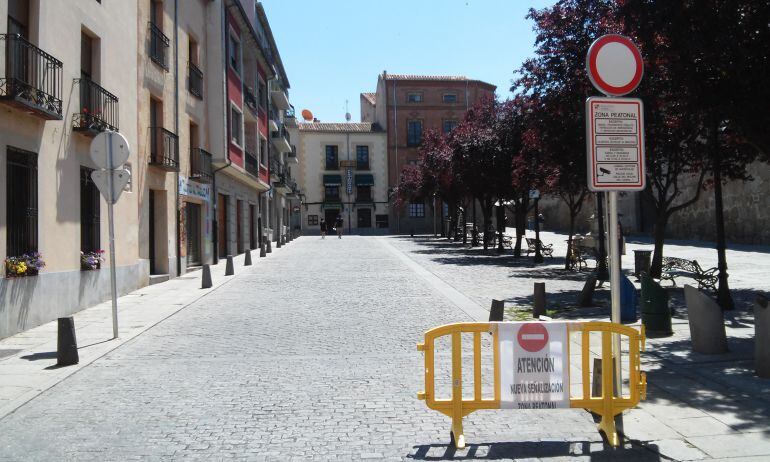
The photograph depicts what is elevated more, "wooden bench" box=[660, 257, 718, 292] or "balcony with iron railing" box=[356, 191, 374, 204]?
"balcony with iron railing" box=[356, 191, 374, 204]

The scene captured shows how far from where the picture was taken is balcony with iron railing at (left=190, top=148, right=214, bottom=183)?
67.2 feet


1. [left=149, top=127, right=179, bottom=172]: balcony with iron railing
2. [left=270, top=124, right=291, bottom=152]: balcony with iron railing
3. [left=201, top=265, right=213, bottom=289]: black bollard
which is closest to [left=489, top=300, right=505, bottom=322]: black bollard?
[left=201, top=265, right=213, bottom=289]: black bollard

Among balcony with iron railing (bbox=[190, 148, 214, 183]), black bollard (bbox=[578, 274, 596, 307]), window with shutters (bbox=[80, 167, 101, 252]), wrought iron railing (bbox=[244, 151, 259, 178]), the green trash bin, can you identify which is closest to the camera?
the green trash bin

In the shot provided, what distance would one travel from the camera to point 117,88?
1356cm

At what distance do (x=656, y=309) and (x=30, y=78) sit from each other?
376 inches

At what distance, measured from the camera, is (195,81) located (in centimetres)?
2067

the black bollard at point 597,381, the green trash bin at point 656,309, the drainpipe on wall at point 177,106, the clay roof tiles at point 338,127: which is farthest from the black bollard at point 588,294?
the clay roof tiles at point 338,127

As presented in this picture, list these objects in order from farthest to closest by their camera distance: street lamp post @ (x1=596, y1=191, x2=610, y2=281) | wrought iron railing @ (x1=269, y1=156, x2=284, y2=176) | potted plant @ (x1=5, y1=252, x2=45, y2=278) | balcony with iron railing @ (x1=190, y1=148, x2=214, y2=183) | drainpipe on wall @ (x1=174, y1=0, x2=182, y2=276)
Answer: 1. wrought iron railing @ (x1=269, y1=156, x2=284, y2=176)
2. balcony with iron railing @ (x1=190, y1=148, x2=214, y2=183)
3. drainpipe on wall @ (x1=174, y1=0, x2=182, y2=276)
4. street lamp post @ (x1=596, y1=191, x2=610, y2=281)
5. potted plant @ (x1=5, y1=252, x2=45, y2=278)

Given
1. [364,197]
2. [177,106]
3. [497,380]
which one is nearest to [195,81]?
[177,106]

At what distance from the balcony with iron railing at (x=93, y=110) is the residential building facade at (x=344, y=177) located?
1953 inches

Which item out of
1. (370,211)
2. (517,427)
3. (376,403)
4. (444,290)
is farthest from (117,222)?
(370,211)

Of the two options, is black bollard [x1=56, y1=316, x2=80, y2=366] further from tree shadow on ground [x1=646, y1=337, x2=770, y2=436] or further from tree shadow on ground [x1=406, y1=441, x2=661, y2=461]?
tree shadow on ground [x1=646, y1=337, x2=770, y2=436]

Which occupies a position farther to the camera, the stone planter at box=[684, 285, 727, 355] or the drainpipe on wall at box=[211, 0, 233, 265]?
the drainpipe on wall at box=[211, 0, 233, 265]

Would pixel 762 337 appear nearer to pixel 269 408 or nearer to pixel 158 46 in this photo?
pixel 269 408
